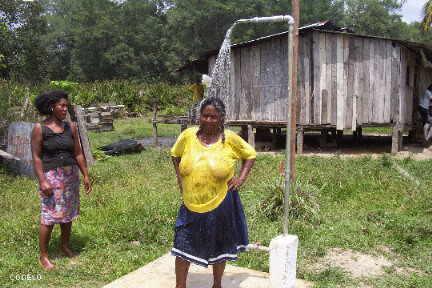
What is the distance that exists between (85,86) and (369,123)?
20.5 m

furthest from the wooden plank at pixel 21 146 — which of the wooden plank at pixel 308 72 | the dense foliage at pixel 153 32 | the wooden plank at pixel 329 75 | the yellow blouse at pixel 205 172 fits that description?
the dense foliage at pixel 153 32

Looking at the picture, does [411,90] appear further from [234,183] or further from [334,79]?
[234,183]

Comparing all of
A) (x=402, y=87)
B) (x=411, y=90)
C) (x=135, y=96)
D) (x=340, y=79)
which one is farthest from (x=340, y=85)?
(x=135, y=96)

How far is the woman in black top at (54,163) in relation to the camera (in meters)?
4.09

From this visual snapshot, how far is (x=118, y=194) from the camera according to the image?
6719 millimetres

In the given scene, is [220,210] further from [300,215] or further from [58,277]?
[300,215]

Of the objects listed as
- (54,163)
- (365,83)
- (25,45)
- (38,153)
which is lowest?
(54,163)

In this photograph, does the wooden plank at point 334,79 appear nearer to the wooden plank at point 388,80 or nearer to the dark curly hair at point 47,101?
the wooden plank at point 388,80

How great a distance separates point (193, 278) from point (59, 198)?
59.9 inches

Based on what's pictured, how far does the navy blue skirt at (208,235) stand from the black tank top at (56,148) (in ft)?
5.28

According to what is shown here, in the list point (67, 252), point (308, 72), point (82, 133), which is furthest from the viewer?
point (308, 72)

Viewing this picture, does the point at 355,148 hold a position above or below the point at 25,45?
below

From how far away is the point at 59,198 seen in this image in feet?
13.8

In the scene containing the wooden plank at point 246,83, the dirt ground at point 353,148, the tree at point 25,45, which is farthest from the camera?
the tree at point 25,45
